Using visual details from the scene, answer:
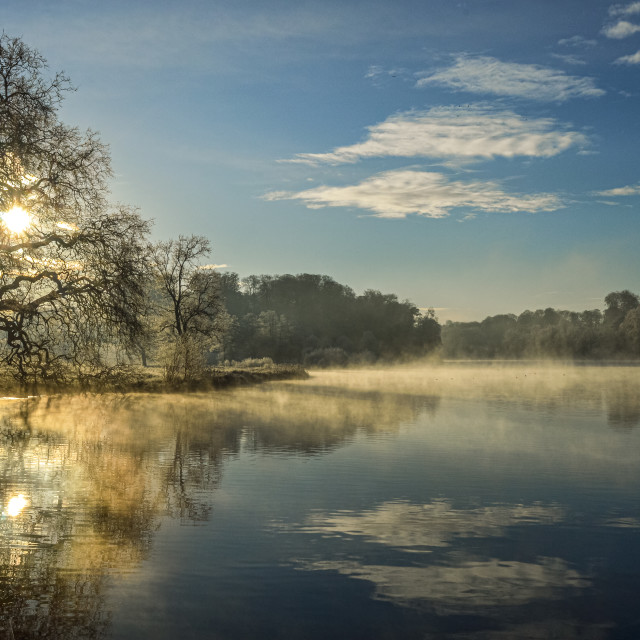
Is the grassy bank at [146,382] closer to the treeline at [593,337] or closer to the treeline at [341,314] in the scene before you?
the treeline at [341,314]

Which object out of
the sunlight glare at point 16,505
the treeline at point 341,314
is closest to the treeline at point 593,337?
the treeline at point 341,314

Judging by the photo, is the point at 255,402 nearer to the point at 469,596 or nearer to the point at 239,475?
the point at 239,475

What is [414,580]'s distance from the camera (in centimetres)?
1025

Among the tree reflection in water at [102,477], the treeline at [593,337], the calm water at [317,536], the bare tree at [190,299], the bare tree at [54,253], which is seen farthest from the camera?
the treeline at [593,337]

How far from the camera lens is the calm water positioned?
29.1 ft

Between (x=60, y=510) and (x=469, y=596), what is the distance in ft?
26.5

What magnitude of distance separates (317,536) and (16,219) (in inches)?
671

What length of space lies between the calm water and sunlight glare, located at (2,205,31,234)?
695 centimetres

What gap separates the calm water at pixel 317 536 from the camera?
29.1 ft

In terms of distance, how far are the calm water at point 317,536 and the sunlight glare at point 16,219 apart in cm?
695

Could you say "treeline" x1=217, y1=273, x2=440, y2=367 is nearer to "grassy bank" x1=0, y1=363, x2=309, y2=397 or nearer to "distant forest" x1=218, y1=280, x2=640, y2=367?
"distant forest" x1=218, y1=280, x2=640, y2=367

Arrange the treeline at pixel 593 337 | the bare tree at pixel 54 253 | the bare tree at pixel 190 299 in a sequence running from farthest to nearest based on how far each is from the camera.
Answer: the treeline at pixel 593 337 → the bare tree at pixel 190 299 → the bare tree at pixel 54 253

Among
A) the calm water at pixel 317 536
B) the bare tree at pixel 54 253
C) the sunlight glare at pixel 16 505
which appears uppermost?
the bare tree at pixel 54 253

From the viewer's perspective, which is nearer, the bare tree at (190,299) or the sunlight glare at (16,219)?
the sunlight glare at (16,219)
